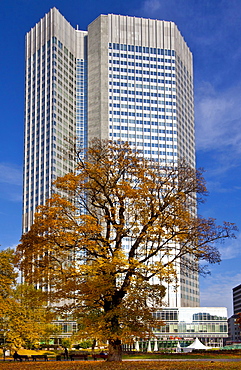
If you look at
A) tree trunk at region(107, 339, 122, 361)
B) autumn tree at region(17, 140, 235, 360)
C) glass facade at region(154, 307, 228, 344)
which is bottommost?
glass facade at region(154, 307, 228, 344)

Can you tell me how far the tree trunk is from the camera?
40844mm

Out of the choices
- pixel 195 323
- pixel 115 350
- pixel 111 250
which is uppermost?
pixel 111 250

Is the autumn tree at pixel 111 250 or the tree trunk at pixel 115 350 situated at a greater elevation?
the autumn tree at pixel 111 250

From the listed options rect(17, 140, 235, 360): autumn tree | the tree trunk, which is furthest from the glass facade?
the tree trunk

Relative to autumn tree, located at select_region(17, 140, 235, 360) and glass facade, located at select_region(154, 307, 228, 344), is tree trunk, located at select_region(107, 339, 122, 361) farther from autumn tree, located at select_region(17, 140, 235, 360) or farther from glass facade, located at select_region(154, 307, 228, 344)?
glass facade, located at select_region(154, 307, 228, 344)

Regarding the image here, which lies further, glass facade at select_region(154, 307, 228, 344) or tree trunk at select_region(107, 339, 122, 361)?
glass facade at select_region(154, 307, 228, 344)

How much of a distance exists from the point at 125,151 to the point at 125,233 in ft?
25.2

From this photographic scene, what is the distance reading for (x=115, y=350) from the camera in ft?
135

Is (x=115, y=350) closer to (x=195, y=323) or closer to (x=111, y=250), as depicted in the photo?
(x=111, y=250)

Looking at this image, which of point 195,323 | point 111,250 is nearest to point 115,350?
point 111,250

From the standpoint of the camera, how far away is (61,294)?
41.2 metres

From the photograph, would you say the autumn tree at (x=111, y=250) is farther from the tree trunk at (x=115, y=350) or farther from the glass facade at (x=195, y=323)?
the glass facade at (x=195, y=323)

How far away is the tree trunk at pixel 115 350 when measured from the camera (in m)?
40.8

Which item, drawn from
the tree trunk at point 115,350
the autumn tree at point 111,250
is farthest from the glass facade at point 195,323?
the tree trunk at point 115,350
